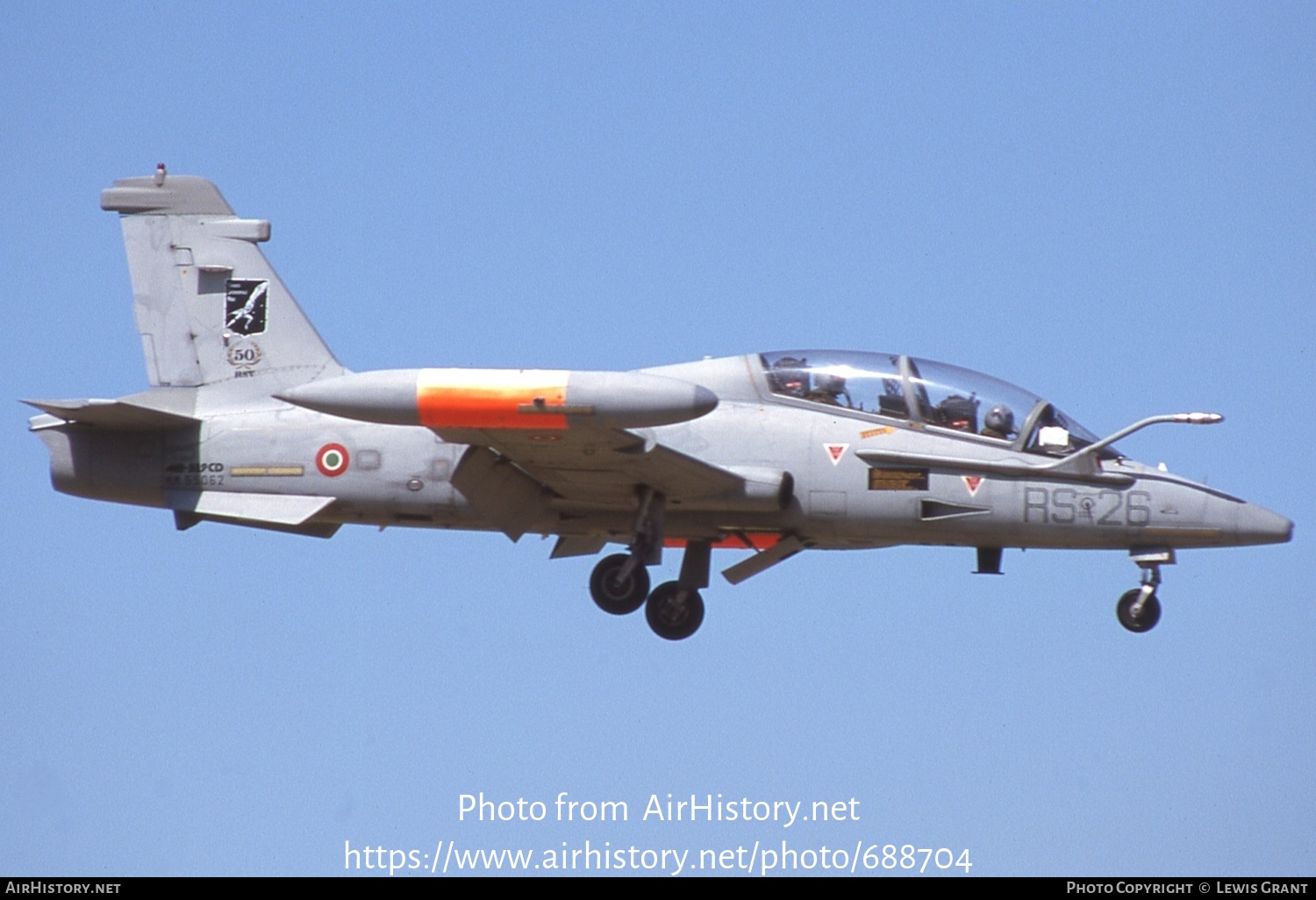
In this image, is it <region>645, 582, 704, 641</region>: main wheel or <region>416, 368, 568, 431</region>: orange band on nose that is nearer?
<region>416, 368, 568, 431</region>: orange band on nose

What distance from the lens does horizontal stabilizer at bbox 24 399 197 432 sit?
16.0m

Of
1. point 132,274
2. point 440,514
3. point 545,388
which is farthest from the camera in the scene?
point 132,274

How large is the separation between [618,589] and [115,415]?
4.62 metres

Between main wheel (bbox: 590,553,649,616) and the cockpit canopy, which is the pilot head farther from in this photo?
main wheel (bbox: 590,553,649,616)

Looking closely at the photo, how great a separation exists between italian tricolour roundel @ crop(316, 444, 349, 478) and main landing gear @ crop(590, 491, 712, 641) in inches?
92.8

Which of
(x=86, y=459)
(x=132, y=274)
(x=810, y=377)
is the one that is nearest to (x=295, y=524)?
(x=86, y=459)

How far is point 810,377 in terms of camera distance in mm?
15914

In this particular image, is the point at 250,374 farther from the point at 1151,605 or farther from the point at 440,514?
the point at 1151,605

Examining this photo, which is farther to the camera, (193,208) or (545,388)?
(193,208)

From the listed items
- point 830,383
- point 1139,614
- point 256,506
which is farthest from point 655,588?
point 1139,614

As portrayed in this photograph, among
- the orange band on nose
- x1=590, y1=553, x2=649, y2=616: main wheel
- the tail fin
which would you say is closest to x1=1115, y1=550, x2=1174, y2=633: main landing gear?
x1=590, y1=553, x2=649, y2=616: main wheel

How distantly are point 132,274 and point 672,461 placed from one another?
5.93 m

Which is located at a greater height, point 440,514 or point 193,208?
point 193,208

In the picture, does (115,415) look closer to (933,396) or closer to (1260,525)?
(933,396)
